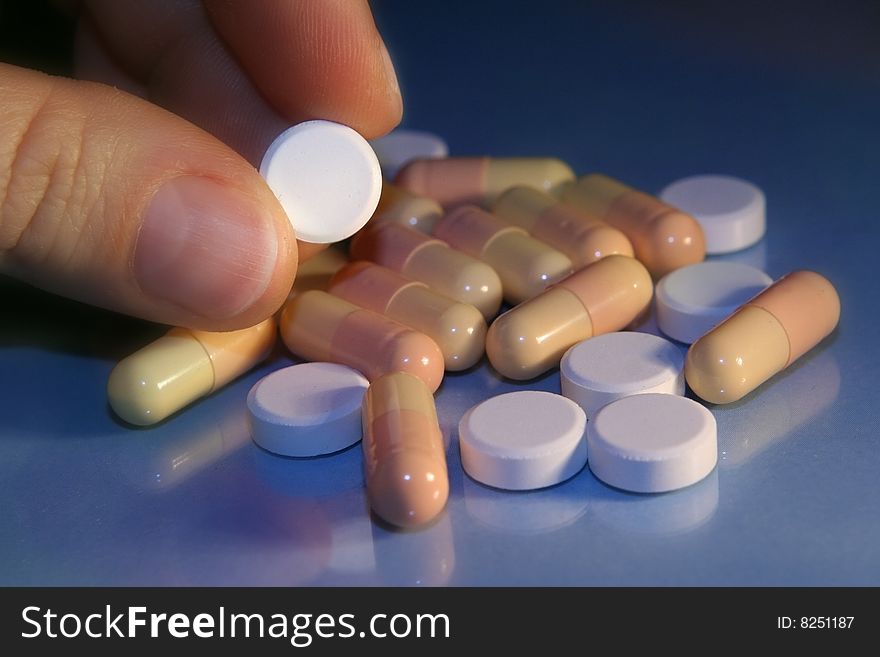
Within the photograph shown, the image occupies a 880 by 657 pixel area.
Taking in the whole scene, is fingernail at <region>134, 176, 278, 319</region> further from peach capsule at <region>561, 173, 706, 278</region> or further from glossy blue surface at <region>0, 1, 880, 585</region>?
peach capsule at <region>561, 173, 706, 278</region>

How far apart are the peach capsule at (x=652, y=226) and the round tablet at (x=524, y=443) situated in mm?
642

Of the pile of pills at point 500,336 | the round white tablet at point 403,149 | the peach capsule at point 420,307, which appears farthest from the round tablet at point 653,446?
the round white tablet at point 403,149

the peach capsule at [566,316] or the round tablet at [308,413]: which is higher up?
the peach capsule at [566,316]

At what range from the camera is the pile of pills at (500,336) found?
7.23ft

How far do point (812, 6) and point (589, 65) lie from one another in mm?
745

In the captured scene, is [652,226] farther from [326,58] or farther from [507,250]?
[326,58]

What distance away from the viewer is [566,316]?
8.33 ft

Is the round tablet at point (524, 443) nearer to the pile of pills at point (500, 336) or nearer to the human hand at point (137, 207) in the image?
the pile of pills at point (500, 336)

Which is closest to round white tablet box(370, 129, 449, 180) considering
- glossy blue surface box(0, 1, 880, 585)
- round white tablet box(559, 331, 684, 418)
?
glossy blue surface box(0, 1, 880, 585)

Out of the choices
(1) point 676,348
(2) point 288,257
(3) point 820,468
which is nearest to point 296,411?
(2) point 288,257

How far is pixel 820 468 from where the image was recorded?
2.23 m

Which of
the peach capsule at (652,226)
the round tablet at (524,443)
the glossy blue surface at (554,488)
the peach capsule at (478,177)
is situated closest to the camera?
the glossy blue surface at (554,488)

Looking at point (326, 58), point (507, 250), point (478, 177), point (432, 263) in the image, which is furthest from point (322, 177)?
point (478, 177)
